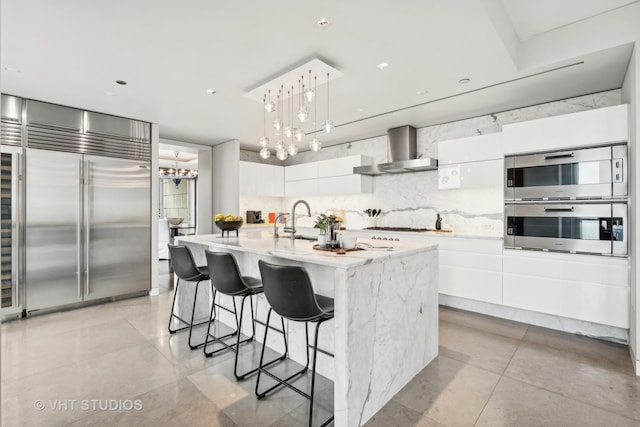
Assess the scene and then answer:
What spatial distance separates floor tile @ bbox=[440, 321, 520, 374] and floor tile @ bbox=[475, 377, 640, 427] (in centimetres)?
32

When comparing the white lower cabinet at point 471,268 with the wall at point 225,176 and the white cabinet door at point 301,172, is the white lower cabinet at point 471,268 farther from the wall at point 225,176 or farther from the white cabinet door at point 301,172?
the wall at point 225,176

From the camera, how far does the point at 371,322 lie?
2.23 meters

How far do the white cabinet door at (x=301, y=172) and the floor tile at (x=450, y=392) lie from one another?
4.08m

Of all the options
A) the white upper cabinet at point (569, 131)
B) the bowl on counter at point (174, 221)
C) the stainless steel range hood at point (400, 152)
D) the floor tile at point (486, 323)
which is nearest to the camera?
the white upper cabinet at point (569, 131)

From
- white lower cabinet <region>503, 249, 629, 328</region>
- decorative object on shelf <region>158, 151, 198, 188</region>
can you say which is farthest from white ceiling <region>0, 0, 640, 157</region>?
decorative object on shelf <region>158, 151, 198, 188</region>

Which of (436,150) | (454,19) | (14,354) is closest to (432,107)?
(436,150)

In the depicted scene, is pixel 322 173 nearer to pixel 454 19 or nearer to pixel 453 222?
pixel 453 222

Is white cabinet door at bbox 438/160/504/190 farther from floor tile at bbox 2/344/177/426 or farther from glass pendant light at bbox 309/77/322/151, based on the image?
floor tile at bbox 2/344/177/426

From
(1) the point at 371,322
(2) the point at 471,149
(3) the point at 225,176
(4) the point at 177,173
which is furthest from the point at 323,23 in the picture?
(4) the point at 177,173

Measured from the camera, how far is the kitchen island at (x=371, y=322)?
6.75 feet

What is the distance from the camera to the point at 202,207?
21.4ft

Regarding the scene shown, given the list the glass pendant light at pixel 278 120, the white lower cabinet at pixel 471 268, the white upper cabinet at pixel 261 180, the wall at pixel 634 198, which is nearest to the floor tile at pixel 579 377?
the wall at pixel 634 198

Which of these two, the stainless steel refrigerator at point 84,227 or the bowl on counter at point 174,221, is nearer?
the stainless steel refrigerator at point 84,227

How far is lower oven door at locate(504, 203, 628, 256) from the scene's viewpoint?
10.3 ft
